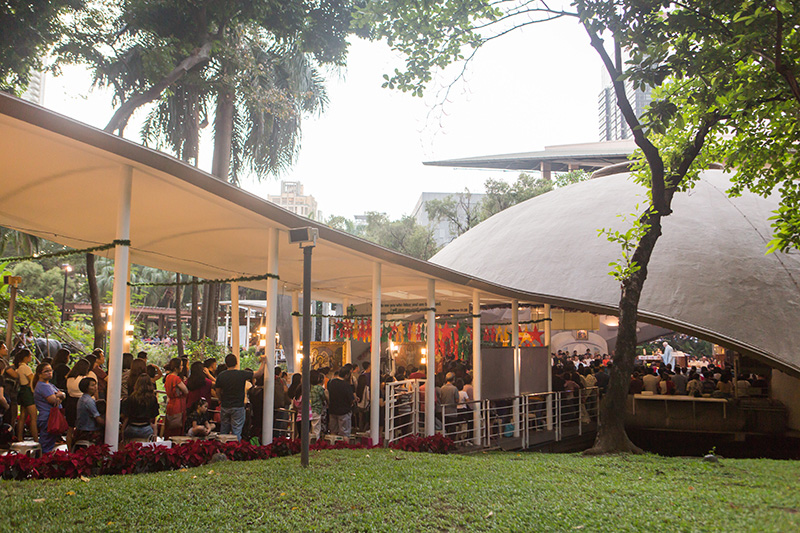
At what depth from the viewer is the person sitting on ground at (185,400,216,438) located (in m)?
9.44

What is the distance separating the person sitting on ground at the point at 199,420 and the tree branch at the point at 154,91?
10434 mm

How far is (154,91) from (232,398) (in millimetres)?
12154

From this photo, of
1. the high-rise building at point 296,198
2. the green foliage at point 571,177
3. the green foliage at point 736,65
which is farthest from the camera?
the high-rise building at point 296,198

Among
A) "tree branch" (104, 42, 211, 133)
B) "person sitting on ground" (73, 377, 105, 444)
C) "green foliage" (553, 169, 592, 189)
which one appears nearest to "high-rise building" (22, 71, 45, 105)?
"tree branch" (104, 42, 211, 133)

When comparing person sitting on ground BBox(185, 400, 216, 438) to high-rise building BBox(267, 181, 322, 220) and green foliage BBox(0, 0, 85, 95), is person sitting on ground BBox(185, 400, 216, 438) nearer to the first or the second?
green foliage BBox(0, 0, 85, 95)

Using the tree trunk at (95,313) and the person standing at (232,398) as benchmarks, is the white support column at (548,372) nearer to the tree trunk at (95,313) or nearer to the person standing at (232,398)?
the person standing at (232,398)

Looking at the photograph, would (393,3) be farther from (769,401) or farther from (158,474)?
(769,401)

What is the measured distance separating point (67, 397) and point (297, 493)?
3.85 meters

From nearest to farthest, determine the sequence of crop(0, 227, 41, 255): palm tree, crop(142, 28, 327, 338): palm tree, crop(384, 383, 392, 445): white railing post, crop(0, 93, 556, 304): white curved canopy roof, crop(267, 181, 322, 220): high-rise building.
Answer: crop(0, 93, 556, 304): white curved canopy roof → crop(384, 383, 392, 445): white railing post → crop(0, 227, 41, 255): palm tree → crop(142, 28, 327, 338): palm tree → crop(267, 181, 322, 220): high-rise building

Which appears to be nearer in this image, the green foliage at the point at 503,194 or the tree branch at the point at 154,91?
the tree branch at the point at 154,91

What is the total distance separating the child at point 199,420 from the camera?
9.43 meters

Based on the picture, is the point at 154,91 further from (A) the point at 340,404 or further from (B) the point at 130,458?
(B) the point at 130,458

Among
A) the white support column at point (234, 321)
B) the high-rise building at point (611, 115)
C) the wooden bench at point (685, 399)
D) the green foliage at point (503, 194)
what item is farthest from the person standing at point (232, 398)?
the high-rise building at point (611, 115)

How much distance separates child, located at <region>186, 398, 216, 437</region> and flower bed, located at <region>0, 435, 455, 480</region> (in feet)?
4.36
